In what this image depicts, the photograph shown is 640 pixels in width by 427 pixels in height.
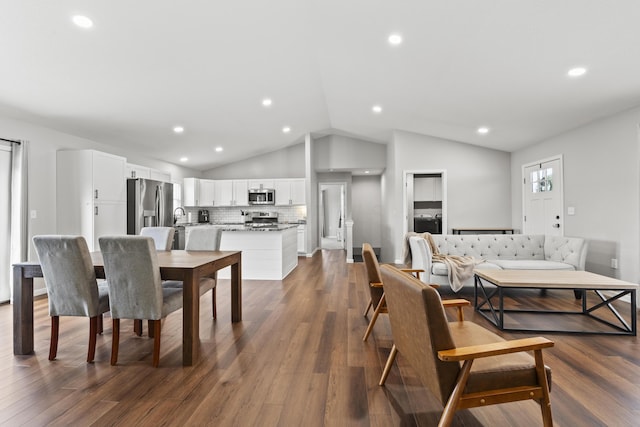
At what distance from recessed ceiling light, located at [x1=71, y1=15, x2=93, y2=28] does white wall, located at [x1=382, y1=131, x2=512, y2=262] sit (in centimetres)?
542

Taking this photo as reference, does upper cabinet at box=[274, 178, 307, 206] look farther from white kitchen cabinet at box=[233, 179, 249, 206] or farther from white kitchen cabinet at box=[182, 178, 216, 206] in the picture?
white kitchen cabinet at box=[182, 178, 216, 206]

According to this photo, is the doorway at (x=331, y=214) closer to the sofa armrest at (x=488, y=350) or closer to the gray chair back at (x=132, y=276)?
the gray chair back at (x=132, y=276)

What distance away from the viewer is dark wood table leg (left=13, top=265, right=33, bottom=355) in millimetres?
2473

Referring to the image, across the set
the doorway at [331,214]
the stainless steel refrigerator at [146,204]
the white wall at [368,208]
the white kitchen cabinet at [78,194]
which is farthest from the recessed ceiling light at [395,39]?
the doorway at [331,214]

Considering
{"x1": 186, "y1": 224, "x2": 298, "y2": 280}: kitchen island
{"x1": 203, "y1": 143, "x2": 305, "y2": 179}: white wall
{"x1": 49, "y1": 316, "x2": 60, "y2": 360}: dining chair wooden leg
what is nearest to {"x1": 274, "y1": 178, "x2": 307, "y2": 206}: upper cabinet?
{"x1": 203, "y1": 143, "x2": 305, "y2": 179}: white wall

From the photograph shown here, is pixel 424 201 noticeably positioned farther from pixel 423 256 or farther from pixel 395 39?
pixel 395 39

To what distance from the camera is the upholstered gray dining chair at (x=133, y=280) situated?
225 centimetres

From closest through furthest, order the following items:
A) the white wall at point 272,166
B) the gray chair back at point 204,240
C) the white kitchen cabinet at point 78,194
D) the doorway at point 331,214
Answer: the gray chair back at point 204,240 → the white kitchen cabinet at point 78,194 → the white wall at point 272,166 → the doorway at point 331,214

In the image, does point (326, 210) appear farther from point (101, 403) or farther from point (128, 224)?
point (101, 403)

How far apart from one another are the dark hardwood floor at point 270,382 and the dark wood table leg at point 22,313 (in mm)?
92

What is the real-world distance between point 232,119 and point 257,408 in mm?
5207

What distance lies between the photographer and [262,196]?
8281 mm

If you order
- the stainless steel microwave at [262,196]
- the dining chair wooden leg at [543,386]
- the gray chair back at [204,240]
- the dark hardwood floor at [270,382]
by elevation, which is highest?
the stainless steel microwave at [262,196]

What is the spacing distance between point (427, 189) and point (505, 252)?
241cm
